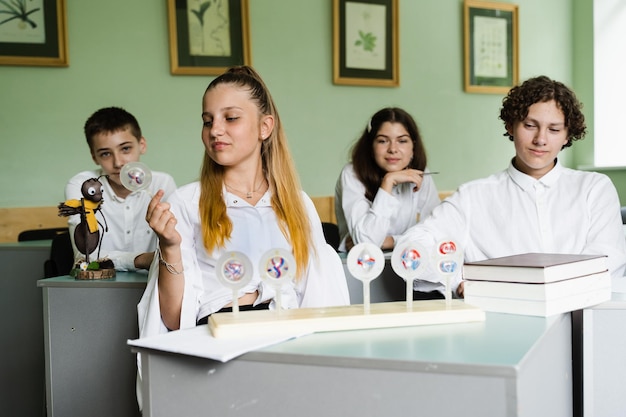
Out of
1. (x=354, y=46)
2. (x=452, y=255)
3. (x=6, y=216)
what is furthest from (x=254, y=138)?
(x=354, y=46)

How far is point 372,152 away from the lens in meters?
3.23

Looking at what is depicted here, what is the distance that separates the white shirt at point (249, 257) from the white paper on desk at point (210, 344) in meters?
0.43

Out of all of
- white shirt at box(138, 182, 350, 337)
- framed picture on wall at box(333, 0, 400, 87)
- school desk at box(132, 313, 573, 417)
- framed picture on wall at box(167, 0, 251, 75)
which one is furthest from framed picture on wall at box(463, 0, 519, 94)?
school desk at box(132, 313, 573, 417)

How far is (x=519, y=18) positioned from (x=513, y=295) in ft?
14.1

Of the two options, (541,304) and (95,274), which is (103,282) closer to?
(95,274)

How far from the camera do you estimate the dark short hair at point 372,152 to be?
3.14 metres

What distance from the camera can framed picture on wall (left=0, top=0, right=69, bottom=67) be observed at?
12.1 feet

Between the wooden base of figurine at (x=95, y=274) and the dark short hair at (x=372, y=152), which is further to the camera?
the dark short hair at (x=372, y=152)

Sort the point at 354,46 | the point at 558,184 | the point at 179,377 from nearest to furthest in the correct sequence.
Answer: the point at 179,377 → the point at 558,184 → the point at 354,46

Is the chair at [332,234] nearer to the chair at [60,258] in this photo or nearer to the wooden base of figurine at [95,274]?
the chair at [60,258]

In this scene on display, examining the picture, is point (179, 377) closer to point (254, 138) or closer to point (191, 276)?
point (191, 276)

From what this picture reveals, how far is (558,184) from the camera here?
6.98ft

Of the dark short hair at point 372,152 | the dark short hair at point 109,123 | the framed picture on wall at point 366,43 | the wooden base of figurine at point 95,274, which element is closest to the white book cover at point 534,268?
the wooden base of figurine at point 95,274

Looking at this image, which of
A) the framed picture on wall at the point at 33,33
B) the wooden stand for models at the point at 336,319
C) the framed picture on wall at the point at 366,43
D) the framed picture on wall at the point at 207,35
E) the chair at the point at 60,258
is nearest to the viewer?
the wooden stand for models at the point at 336,319
